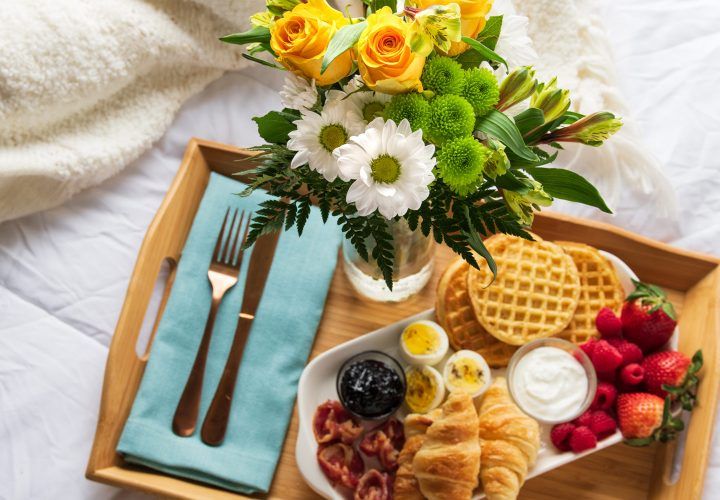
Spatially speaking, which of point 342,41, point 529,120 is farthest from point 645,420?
point 342,41

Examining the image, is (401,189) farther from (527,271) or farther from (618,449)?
(618,449)

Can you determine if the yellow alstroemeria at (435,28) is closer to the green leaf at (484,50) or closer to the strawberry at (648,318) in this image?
the green leaf at (484,50)

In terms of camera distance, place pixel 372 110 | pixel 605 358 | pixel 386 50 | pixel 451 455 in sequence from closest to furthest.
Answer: pixel 386 50, pixel 372 110, pixel 451 455, pixel 605 358

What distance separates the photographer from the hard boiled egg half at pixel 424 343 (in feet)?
4.56

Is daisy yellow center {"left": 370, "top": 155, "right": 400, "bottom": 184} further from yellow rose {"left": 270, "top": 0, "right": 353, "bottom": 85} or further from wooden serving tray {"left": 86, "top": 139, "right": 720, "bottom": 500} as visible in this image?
wooden serving tray {"left": 86, "top": 139, "right": 720, "bottom": 500}

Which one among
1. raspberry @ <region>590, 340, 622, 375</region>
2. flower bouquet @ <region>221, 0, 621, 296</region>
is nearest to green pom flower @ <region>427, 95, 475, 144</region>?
flower bouquet @ <region>221, 0, 621, 296</region>

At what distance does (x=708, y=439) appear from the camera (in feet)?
4.29

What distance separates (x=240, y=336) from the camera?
4.81ft

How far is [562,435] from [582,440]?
39 millimetres

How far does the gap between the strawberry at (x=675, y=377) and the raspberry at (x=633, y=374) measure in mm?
16

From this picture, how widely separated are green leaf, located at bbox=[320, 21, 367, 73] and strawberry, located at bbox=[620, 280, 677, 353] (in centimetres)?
90

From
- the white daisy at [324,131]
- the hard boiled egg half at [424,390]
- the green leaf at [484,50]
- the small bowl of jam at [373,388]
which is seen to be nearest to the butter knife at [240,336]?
the small bowl of jam at [373,388]

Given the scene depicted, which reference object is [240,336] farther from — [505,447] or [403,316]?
[505,447]

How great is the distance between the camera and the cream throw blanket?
1.49 metres
